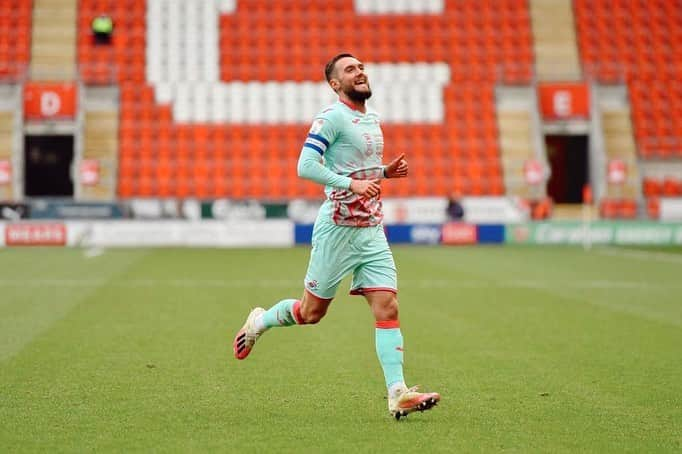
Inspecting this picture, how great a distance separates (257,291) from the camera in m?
16.1

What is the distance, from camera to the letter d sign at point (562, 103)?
35.2 m

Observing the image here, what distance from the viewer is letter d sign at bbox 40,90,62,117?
110 feet

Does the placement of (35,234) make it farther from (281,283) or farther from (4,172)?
(281,283)

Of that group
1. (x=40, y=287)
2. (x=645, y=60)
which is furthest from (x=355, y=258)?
(x=645, y=60)

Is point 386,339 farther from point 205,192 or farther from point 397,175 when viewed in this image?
point 205,192

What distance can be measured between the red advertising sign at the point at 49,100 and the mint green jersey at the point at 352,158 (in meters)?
27.9

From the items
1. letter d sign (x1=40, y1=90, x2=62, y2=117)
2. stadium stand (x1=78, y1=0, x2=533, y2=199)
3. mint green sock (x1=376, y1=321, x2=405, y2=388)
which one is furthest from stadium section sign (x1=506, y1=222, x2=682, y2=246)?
mint green sock (x1=376, y1=321, x2=405, y2=388)

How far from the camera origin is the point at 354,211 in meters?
7.04

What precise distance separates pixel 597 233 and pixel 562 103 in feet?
22.9

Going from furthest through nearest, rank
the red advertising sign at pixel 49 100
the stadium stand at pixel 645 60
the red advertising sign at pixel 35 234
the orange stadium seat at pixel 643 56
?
1. the orange stadium seat at pixel 643 56
2. the stadium stand at pixel 645 60
3. the red advertising sign at pixel 49 100
4. the red advertising sign at pixel 35 234

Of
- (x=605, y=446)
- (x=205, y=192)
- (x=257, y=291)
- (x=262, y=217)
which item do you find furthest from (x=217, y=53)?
(x=605, y=446)

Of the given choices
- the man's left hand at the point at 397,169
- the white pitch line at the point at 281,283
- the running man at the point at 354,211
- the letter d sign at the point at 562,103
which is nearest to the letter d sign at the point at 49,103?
the letter d sign at the point at 562,103

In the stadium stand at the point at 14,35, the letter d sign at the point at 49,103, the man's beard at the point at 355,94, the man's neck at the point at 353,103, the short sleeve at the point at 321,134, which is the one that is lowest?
the short sleeve at the point at 321,134

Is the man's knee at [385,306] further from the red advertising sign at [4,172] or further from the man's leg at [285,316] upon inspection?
the red advertising sign at [4,172]
